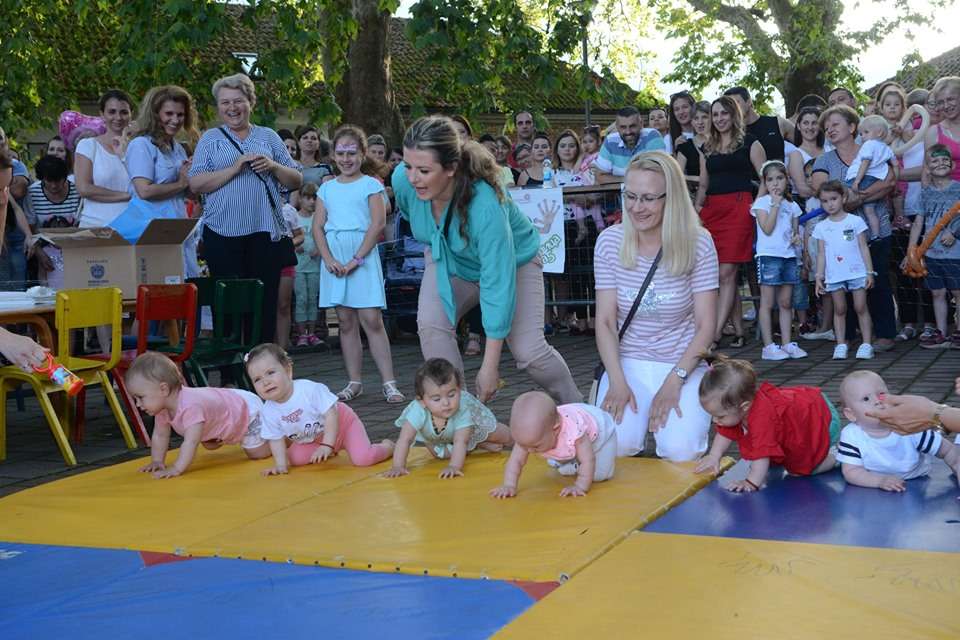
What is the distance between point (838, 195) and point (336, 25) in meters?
9.93

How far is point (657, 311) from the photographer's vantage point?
242 inches

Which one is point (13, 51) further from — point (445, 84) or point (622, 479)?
point (622, 479)

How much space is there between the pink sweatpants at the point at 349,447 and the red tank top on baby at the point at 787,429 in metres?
1.85

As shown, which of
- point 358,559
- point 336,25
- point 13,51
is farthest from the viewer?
point 13,51

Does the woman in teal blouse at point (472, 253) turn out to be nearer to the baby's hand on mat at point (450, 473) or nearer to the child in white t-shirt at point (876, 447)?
the baby's hand on mat at point (450, 473)

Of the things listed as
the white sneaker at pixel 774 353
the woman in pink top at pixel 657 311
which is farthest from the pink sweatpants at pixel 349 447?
the white sneaker at pixel 774 353

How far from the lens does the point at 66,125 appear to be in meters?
11.7

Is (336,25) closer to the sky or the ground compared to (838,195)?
closer to the sky

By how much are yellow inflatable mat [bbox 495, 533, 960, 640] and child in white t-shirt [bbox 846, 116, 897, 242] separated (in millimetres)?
6972

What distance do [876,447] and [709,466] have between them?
0.79 meters

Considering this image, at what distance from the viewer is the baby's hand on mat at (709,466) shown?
561cm

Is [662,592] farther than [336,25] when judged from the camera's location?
No

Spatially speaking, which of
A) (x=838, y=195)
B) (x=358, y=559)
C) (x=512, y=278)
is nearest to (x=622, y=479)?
(x=512, y=278)

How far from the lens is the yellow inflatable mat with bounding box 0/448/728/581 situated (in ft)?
14.3
